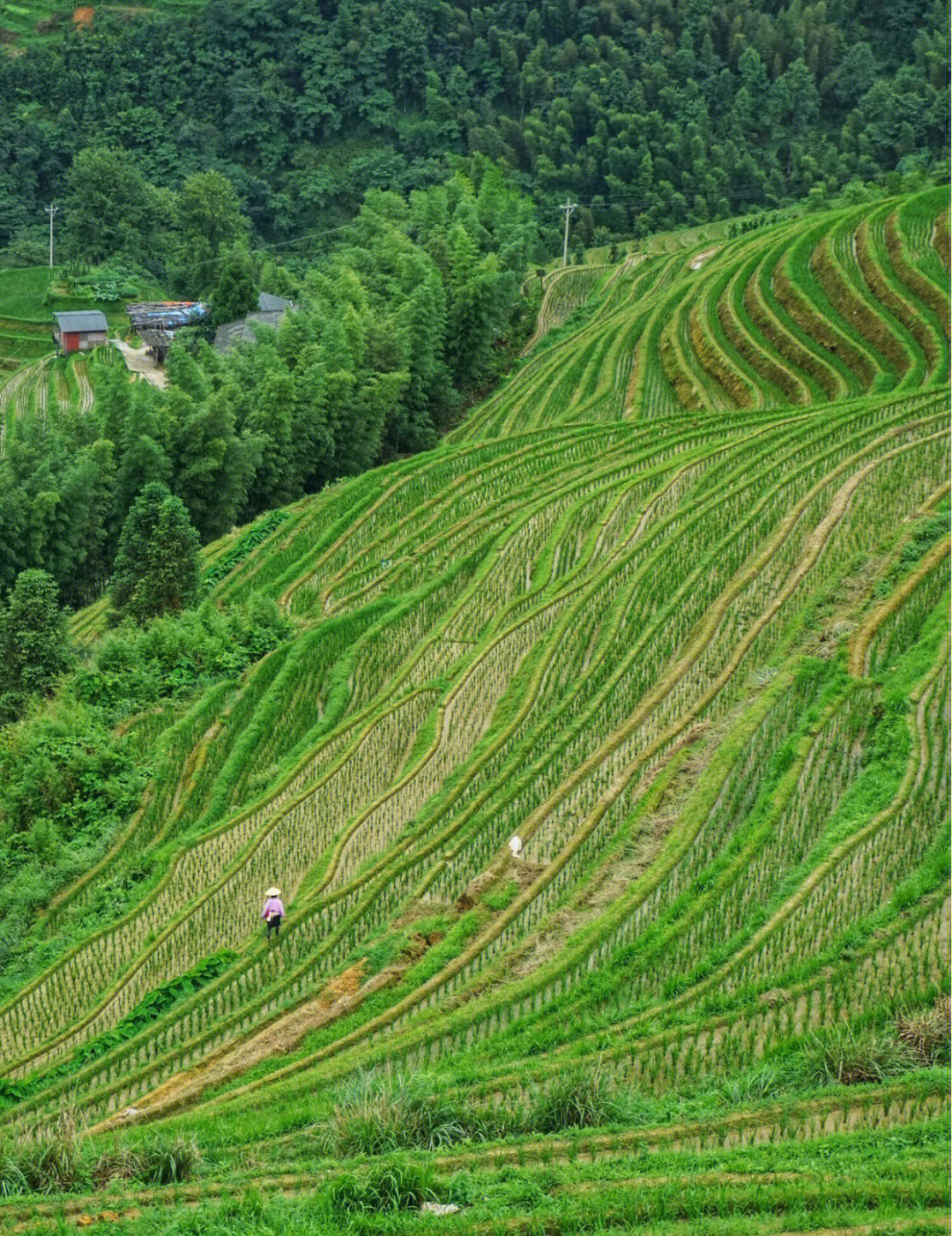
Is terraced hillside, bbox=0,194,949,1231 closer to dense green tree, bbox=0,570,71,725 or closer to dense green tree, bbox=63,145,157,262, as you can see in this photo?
dense green tree, bbox=0,570,71,725

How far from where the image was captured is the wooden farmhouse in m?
40.5

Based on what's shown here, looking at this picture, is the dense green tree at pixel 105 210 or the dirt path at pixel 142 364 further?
the dense green tree at pixel 105 210

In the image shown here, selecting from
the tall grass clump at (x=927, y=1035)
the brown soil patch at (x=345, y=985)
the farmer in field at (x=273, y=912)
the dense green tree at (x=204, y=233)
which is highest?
the dense green tree at (x=204, y=233)

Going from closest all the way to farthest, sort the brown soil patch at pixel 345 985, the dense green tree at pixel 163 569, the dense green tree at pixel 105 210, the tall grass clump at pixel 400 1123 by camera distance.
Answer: the tall grass clump at pixel 400 1123 → the brown soil patch at pixel 345 985 → the dense green tree at pixel 163 569 → the dense green tree at pixel 105 210

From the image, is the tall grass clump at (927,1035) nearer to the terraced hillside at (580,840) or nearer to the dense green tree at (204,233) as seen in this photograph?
the terraced hillside at (580,840)

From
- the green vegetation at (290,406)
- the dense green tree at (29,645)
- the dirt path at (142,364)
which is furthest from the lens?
the dirt path at (142,364)

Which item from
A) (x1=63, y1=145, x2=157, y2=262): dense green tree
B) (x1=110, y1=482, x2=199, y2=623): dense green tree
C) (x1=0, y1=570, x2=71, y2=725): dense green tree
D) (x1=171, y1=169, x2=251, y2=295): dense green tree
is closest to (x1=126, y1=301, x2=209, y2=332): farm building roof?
(x1=171, y1=169, x2=251, y2=295): dense green tree

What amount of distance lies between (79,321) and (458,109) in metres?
17.3

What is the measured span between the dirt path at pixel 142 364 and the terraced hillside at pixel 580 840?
54.4 feet

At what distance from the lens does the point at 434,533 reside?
1992cm

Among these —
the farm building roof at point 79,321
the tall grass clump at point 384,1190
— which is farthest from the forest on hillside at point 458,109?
the tall grass clump at point 384,1190

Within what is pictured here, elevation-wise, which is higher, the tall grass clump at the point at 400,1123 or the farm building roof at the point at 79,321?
the farm building roof at the point at 79,321

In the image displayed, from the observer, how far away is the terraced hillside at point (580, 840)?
8.94 meters

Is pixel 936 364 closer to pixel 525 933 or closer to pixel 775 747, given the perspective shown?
pixel 775 747
